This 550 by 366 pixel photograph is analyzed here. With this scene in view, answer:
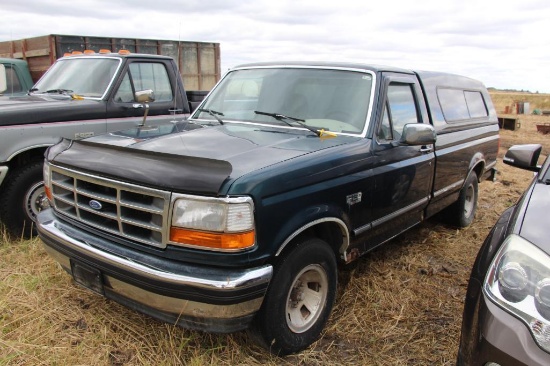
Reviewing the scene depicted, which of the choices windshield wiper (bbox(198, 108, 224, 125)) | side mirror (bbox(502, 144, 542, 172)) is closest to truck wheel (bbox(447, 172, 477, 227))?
side mirror (bbox(502, 144, 542, 172))

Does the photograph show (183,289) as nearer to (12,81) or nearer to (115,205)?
(115,205)

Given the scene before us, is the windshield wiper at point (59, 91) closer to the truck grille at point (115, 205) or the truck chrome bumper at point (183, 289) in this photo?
the truck grille at point (115, 205)

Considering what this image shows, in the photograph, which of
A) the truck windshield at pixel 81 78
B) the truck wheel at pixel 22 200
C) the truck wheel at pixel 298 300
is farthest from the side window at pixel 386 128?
the truck wheel at pixel 22 200

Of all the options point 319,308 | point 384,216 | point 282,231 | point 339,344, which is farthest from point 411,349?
point 282,231

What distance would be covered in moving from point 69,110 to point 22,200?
3.48 feet

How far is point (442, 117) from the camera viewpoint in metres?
4.85

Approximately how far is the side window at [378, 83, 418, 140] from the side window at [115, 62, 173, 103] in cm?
315

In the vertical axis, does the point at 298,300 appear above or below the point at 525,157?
below

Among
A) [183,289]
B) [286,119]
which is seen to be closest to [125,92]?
[286,119]

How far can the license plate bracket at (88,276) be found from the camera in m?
2.76

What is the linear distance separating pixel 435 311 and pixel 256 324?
1684 millimetres

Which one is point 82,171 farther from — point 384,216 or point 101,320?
point 384,216

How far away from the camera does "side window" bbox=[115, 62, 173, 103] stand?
217 inches

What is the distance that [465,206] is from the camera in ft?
19.0
